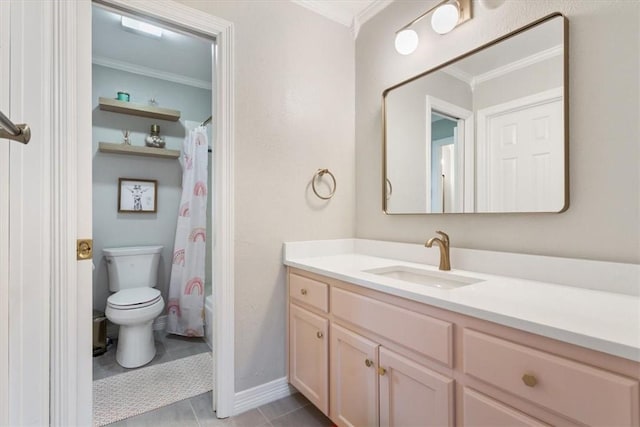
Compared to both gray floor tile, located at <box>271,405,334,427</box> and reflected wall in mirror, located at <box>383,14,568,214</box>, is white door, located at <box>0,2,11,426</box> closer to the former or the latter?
gray floor tile, located at <box>271,405,334,427</box>

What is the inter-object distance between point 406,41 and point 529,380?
1687 millimetres

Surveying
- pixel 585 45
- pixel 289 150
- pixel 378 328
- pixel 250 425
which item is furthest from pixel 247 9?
pixel 250 425

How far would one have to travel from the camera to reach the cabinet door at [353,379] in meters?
1.24

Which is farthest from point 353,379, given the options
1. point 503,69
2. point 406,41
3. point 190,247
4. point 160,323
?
point 160,323

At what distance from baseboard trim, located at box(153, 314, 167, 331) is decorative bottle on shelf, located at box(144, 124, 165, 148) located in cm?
161

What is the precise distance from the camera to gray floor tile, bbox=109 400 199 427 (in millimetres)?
1567

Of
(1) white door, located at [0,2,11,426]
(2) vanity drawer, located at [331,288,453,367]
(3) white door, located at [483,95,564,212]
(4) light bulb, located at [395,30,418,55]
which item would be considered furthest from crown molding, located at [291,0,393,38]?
(2) vanity drawer, located at [331,288,453,367]

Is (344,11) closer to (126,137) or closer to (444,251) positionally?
(444,251)

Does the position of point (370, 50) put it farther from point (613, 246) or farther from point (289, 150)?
point (613, 246)

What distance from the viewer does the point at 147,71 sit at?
2834 mm

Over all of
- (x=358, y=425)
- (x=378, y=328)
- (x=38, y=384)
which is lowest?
(x=358, y=425)

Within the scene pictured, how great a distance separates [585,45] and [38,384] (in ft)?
7.94

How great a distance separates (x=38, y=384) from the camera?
1.15 meters

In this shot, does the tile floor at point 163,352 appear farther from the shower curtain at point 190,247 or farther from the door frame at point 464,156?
the door frame at point 464,156
